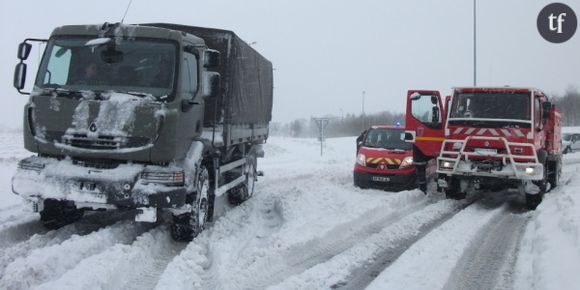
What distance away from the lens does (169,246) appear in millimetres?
A: 6750

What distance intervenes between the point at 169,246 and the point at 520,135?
7.86m

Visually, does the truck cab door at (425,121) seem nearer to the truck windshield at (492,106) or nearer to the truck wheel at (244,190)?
the truck windshield at (492,106)

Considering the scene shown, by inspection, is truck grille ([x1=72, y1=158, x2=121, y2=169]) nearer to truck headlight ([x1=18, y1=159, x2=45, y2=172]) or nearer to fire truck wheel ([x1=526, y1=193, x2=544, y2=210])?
truck headlight ([x1=18, y1=159, x2=45, y2=172])

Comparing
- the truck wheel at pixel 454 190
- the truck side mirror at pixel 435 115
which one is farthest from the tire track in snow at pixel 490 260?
the truck side mirror at pixel 435 115

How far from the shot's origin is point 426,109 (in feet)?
40.6

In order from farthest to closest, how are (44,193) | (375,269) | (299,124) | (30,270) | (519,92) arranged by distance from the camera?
1. (299,124)
2. (519,92)
3. (44,193)
4. (375,269)
5. (30,270)

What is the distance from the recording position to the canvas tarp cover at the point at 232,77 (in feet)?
27.3

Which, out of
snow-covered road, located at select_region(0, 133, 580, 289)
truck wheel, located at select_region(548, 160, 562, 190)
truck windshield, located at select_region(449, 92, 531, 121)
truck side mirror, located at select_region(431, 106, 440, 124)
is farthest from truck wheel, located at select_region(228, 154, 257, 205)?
truck wheel, located at select_region(548, 160, 562, 190)

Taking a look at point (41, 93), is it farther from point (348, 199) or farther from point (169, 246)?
point (348, 199)

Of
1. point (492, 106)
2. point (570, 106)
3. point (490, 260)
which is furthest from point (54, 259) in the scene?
point (570, 106)

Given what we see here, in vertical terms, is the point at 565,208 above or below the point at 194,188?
below

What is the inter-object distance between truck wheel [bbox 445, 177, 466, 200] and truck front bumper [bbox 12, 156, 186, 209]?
7.13 m

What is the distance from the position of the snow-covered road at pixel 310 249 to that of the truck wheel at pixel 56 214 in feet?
0.52

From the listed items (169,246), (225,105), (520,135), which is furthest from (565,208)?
(169,246)
